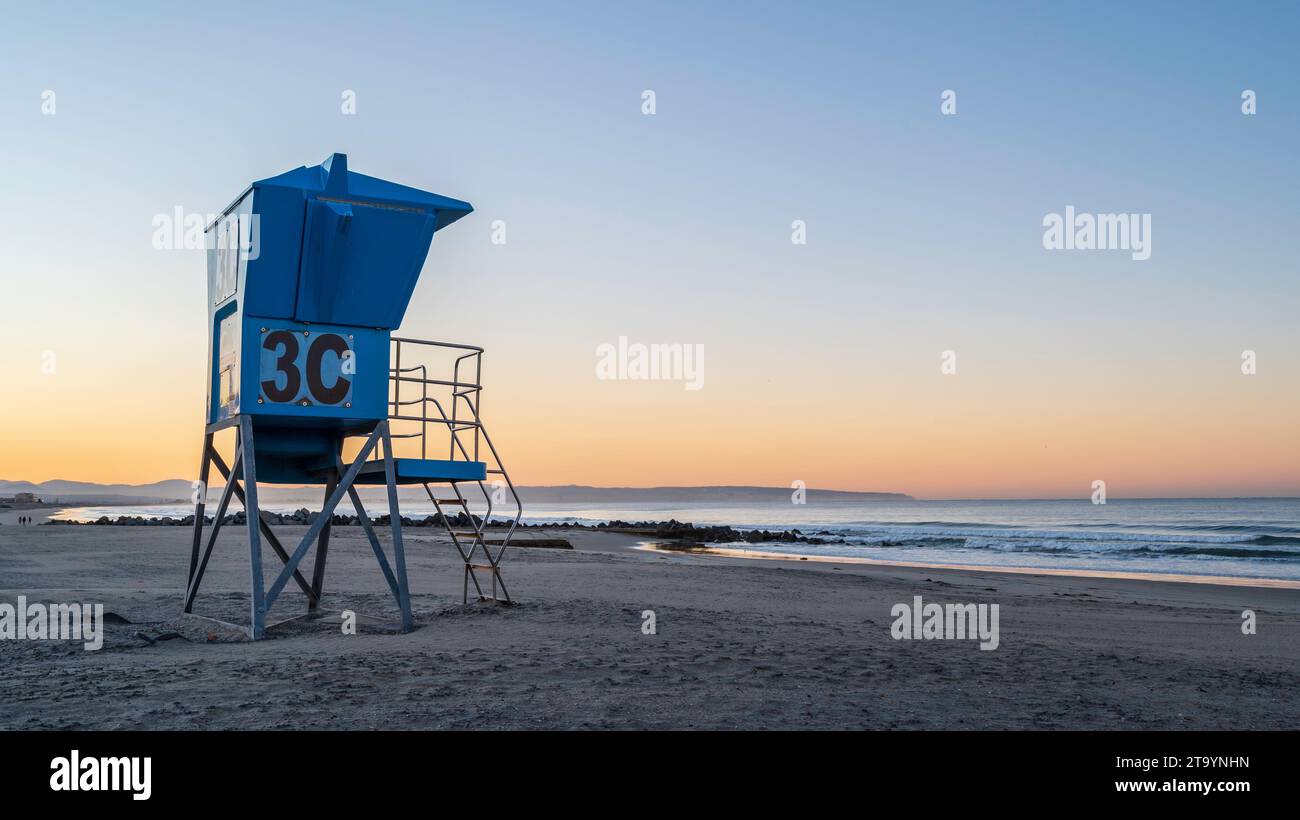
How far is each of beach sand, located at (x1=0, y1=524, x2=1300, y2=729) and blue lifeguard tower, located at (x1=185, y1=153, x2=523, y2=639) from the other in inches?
71.6

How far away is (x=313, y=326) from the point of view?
11.2 m

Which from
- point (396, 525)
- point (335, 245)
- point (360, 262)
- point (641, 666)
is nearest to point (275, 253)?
point (335, 245)

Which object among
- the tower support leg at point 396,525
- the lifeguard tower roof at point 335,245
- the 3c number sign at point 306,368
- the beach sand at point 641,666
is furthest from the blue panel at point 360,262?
the beach sand at point 641,666

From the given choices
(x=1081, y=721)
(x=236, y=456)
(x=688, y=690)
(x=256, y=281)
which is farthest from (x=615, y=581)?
(x=1081, y=721)

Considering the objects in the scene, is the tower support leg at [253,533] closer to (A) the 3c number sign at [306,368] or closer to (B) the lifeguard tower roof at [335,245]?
(A) the 3c number sign at [306,368]

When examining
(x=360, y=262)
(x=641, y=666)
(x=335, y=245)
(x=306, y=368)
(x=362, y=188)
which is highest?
(x=362, y=188)

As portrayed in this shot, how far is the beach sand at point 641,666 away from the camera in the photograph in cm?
685

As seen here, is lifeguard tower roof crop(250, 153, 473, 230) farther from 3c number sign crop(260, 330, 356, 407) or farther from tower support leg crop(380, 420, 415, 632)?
tower support leg crop(380, 420, 415, 632)

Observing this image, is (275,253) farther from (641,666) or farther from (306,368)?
(641,666)

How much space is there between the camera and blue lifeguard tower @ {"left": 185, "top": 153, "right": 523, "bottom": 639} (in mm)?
10938

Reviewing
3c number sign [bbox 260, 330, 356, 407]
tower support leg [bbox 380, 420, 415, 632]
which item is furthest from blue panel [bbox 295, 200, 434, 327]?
tower support leg [bbox 380, 420, 415, 632]

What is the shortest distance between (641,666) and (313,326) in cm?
556
